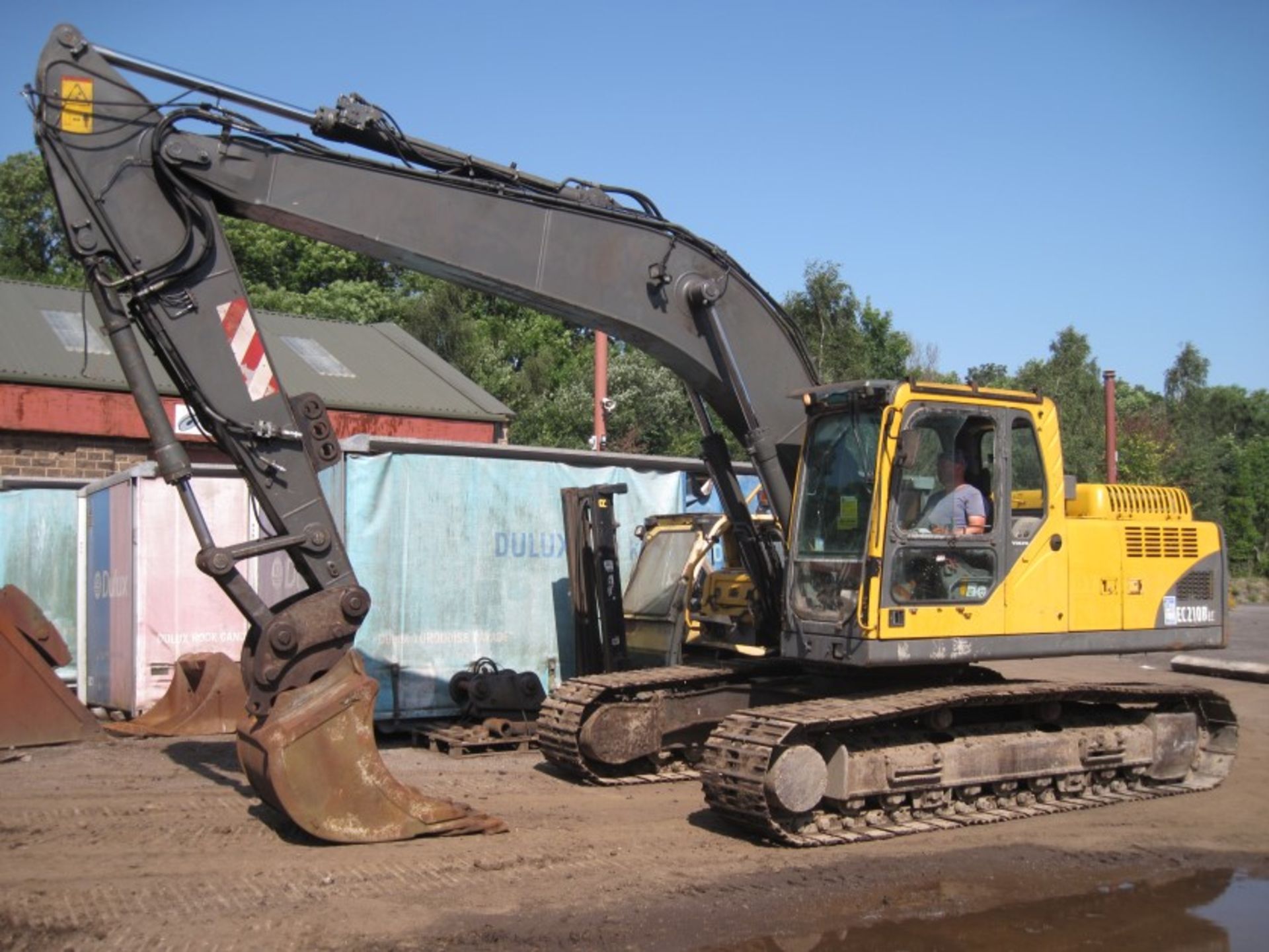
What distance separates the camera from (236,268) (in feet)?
24.7

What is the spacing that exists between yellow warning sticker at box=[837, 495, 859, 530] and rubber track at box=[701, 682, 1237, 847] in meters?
1.15

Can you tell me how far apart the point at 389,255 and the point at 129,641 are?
7219 mm

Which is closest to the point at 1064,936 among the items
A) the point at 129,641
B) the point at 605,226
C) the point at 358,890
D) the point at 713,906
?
the point at 713,906

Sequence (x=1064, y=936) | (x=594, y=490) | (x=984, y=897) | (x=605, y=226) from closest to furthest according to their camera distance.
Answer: (x=1064, y=936) → (x=984, y=897) → (x=605, y=226) → (x=594, y=490)

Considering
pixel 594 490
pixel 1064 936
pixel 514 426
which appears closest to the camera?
pixel 1064 936

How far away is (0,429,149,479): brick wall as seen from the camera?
69.4 ft

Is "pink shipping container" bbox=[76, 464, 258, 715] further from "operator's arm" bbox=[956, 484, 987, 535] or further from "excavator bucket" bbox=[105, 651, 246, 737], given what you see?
"operator's arm" bbox=[956, 484, 987, 535]

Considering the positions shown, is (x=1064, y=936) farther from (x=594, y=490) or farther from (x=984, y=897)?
(x=594, y=490)

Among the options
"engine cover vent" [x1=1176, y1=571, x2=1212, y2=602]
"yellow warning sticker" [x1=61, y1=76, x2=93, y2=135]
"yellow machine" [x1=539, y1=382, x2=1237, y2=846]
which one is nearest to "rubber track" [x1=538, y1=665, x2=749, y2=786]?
"yellow machine" [x1=539, y1=382, x2=1237, y2=846]

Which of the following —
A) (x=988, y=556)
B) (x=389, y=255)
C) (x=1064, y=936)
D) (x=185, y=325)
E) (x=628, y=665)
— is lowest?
(x=1064, y=936)

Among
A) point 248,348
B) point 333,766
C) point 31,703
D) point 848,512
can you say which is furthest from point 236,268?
point 31,703

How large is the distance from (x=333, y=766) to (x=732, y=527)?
12.6ft

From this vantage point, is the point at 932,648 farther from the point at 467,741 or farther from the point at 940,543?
the point at 467,741

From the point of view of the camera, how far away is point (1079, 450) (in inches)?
1373
